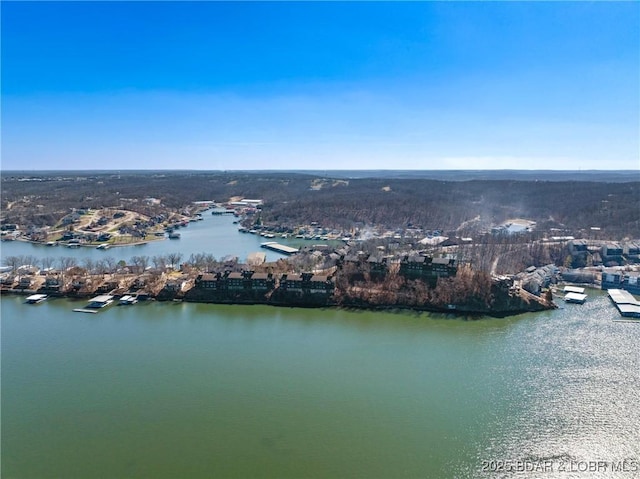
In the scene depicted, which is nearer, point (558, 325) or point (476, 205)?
point (558, 325)

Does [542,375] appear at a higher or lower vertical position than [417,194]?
lower

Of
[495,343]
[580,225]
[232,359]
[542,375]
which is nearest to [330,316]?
[232,359]

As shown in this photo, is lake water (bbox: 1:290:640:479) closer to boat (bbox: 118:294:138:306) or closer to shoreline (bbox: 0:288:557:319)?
shoreline (bbox: 0:288:557:319)

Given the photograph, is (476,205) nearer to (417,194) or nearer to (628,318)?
(417,194)

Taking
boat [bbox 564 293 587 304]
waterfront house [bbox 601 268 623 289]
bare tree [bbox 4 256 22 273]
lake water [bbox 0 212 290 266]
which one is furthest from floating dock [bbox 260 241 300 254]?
waterfront house [bbox 601 268 623 289]

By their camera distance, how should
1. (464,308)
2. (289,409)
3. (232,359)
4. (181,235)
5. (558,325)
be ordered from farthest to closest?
(181,235) < (464,308) < (558,325) < (232,359) < (289,409)

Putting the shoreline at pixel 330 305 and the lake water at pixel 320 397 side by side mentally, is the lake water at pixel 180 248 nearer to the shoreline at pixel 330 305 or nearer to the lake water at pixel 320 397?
the shoreline at pixel 330 305

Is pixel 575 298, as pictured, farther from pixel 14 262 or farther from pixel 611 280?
pixel 14 262
